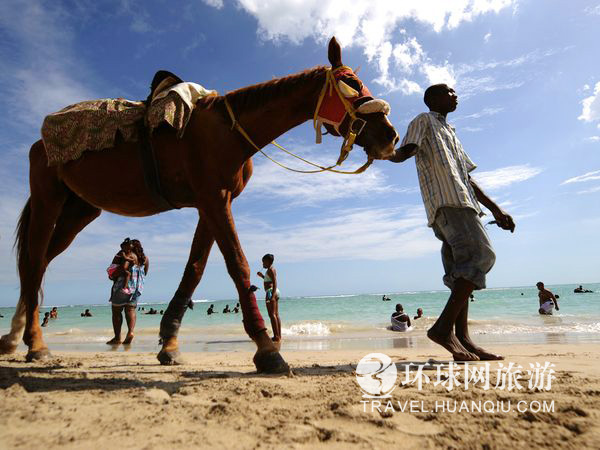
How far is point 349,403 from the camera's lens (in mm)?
1708

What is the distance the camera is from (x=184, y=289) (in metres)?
3.46

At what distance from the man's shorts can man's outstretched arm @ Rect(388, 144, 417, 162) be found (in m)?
0.54

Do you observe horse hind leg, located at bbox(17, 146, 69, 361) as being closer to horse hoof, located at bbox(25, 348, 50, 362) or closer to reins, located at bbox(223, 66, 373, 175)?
horse hoof, located at bbox(25, 348, 50, 362)

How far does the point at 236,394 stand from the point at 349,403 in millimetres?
601

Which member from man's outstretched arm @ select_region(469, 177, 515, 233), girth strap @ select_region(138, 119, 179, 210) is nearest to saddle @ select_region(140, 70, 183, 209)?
girth strap @ select_region(138, 119, 179, 210)

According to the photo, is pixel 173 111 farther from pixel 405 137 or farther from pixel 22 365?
pixel 22 365

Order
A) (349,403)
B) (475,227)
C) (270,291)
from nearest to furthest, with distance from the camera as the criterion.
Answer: (349,403) < (475,227) < (270,291)

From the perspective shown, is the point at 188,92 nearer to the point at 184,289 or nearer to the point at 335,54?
the point at 335,54

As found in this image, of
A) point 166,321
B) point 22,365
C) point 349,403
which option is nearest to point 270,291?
point 166,321

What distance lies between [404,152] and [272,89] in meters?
1.24

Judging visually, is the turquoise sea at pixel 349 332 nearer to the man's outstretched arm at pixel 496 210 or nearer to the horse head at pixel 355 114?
the man's outstretched arm at pixel 496 210

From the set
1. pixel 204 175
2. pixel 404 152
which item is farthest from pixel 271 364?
pixel 404 152

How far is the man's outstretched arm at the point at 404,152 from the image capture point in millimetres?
3180

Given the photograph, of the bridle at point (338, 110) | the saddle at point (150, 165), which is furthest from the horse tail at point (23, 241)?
the bridle at point (338, 110)
